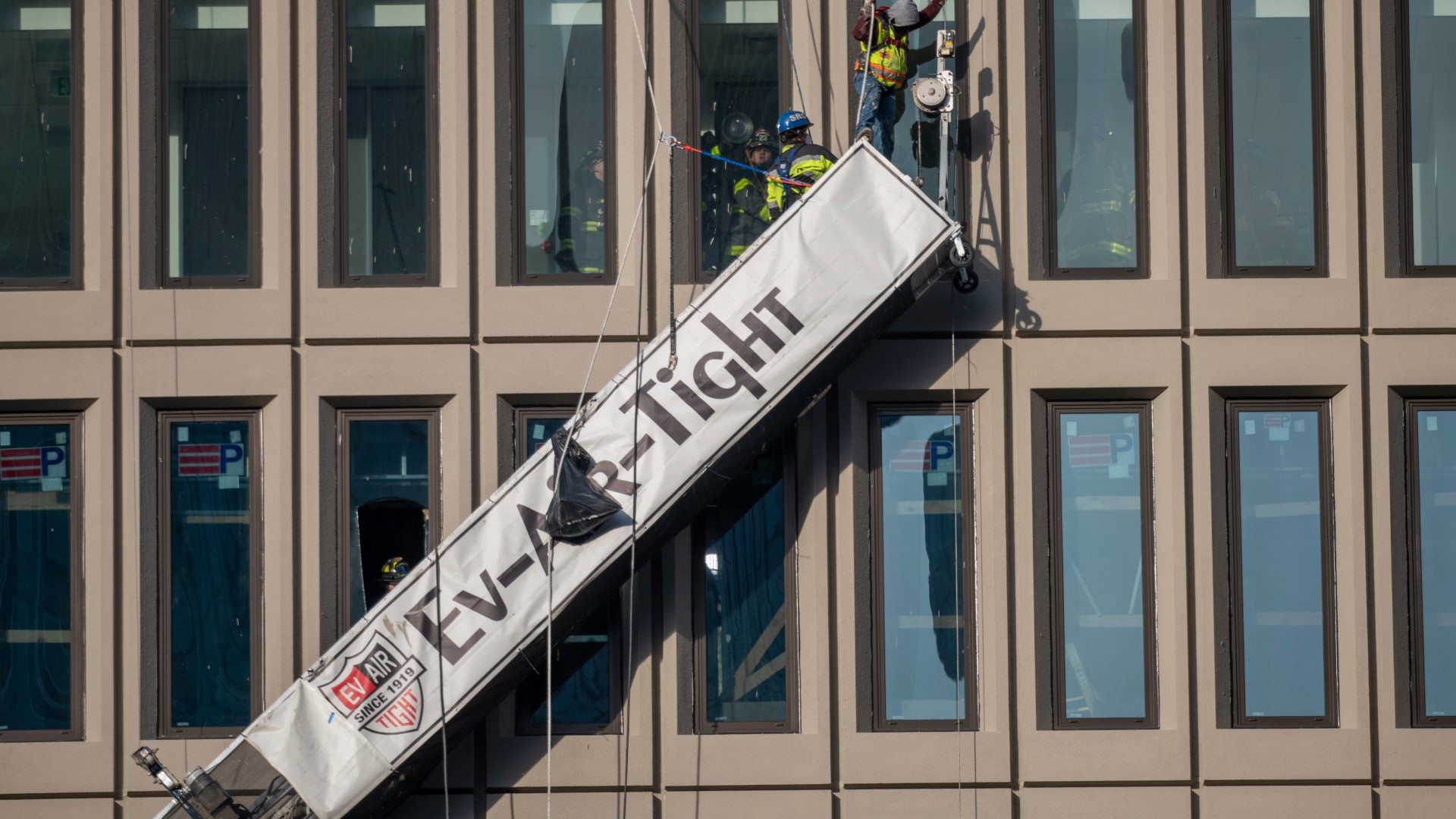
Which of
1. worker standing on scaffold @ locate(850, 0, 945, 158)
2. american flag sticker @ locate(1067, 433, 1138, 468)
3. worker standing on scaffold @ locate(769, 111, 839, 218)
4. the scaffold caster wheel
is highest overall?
worker standing on scaffold @ locate(850, 0, 945, 158)

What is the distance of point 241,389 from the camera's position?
11.8m

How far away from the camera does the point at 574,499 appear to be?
35.1 feet

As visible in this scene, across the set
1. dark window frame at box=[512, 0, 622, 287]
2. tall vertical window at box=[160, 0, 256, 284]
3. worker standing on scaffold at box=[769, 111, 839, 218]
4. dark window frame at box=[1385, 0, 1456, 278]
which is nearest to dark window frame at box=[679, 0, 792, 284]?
worker standing on scaffold at box=[769, 111, 839, 218]

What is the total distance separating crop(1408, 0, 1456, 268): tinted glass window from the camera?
1221 centimetres

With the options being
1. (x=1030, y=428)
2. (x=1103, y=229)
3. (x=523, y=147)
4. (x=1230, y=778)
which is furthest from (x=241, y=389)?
(x=1230, y=778)

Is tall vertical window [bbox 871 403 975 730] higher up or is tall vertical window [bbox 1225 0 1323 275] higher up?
tall vertical window [bbox 1225 0 1323 275]

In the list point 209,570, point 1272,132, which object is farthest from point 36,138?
point 1272,132

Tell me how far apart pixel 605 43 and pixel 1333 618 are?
793 cm

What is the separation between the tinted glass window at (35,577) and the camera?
11.8 meters

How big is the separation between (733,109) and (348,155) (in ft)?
11.1

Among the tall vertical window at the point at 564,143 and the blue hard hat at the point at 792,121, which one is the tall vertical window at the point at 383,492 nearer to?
the tall vertical window at the point at 564,143

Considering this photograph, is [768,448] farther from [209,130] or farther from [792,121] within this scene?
[209,130]

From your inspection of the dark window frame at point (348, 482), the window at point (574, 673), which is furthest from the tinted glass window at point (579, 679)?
the dark window frame at point (348, 482)

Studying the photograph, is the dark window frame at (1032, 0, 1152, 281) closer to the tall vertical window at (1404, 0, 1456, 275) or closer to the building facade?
the building facade
